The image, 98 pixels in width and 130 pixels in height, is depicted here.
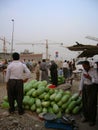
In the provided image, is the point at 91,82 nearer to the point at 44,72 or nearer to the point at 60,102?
the point at 60,102

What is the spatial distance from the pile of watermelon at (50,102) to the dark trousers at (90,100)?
107 centimetres

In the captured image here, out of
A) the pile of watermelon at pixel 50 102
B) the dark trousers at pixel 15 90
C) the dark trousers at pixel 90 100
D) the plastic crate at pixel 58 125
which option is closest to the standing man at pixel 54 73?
the pile of watermelon at pixel 50 102

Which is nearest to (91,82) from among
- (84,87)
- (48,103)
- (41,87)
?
(84,87)

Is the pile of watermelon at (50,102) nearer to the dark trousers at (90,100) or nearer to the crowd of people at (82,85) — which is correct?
the crowd of people at (82,85)

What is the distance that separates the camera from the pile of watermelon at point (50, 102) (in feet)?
25.5

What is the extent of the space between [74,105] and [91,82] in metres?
1.64

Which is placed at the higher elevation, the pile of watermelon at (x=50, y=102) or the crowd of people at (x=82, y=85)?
the crowd of people at (x=82, y=85)

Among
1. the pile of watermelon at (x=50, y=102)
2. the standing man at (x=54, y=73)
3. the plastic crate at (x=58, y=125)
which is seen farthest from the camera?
the standing man at (x=54, y=73)

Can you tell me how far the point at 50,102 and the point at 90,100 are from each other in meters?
1.98

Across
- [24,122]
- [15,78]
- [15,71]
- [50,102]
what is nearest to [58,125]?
[24,122]

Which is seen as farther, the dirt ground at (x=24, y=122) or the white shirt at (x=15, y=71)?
the white shirt at (x=15, y=71)

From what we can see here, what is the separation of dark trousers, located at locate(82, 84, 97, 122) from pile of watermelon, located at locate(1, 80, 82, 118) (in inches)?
41.9

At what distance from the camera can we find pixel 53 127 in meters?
6.24

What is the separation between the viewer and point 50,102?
26.6 feet
